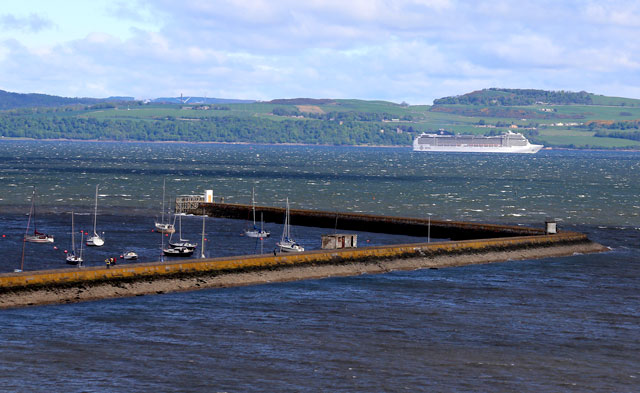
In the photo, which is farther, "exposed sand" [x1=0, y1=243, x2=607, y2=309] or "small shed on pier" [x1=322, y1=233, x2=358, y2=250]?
"small shed on pier" [x1=322, y1=233, x2=358, y2=250]

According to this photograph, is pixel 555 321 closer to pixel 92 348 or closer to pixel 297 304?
pixel 297 304

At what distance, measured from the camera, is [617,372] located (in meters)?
40.7

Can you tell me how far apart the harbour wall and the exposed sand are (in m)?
8.79

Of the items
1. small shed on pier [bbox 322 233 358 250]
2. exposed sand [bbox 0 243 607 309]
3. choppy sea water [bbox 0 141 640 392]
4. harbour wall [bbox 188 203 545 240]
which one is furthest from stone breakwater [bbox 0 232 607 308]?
harbour wall [bbox 188 203 545 240]

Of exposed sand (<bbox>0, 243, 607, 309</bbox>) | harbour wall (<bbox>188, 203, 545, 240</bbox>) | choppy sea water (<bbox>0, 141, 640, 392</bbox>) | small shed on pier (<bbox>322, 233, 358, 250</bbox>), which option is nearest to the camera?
choppy sea water (<bbox>0, 141, 640, 392</bbox>)

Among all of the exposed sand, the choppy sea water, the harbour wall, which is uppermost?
the harbour wall

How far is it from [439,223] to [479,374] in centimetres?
5352

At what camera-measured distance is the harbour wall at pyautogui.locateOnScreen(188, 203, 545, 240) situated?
290 feet

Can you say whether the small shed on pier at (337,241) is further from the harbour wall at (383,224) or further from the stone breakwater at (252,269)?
the harbour wall at (383,224)

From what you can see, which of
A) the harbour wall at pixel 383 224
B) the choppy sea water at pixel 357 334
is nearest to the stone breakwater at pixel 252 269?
the choppy sea water at pixel 357 334

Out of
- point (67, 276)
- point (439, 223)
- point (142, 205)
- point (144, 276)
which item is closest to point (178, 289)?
point (144, 276)

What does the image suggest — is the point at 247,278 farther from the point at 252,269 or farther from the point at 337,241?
the point at 337,241

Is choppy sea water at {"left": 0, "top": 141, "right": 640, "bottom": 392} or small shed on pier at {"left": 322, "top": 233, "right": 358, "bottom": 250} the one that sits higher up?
small shed on pier at {"left": 322, "top": 233, "right": 358, "bottom": 250}

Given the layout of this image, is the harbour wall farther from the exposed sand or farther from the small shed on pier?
the small shed on pier
